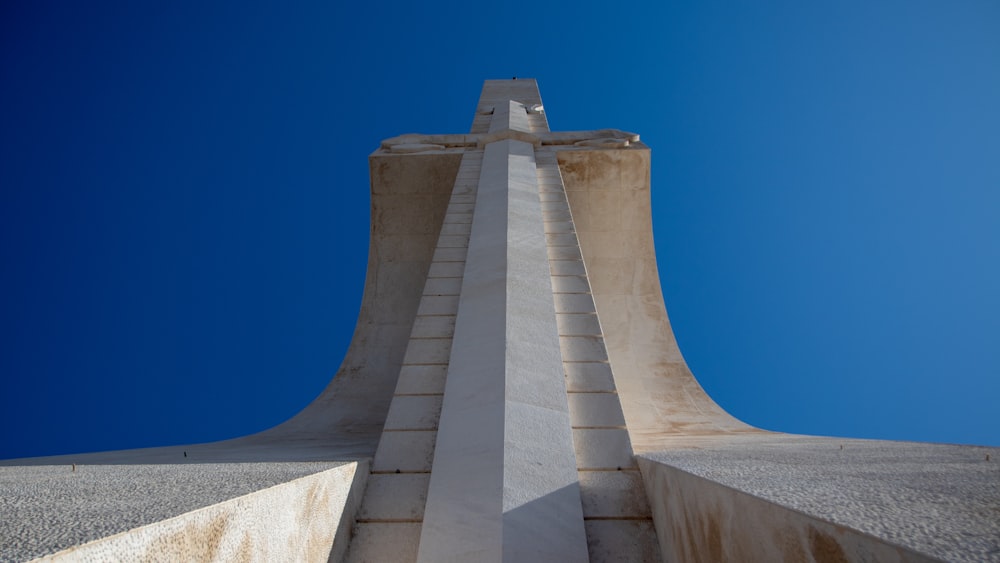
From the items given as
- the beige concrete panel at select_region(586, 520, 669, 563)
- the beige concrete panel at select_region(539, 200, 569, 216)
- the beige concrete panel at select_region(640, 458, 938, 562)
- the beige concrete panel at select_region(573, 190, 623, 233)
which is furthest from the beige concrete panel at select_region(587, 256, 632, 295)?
the beige concrete panel at select_region(586, 520, 669, 563)

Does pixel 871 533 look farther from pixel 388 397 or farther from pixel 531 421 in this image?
pixel 388 397

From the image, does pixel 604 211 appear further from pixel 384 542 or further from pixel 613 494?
pixel 384 542

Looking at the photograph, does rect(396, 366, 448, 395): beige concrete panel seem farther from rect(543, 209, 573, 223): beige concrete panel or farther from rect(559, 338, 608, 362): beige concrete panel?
rect(543, 209, 573, 223): beige concrete panel

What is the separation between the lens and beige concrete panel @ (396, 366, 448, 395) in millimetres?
3514

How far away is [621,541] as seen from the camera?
97.6 inches

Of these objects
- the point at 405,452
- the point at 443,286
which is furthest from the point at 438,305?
the point at 405,452

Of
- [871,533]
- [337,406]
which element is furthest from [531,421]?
[337,406]

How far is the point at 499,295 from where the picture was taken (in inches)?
164

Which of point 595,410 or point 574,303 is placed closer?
point 595,410

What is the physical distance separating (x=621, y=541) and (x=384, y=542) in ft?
3.27

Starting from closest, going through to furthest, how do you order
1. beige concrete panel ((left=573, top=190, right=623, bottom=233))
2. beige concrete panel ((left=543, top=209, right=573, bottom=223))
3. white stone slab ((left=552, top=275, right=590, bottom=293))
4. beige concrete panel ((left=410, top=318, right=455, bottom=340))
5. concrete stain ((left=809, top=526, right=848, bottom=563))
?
concrete stain ((left=809, top=526, right=848, bottom=563))
beige concrete panel ((left=410, top=318, right=455, bottom=340))
white stone slab ((left=552, top=275, right=590, bottom=293))
beige concrete panel ((left=543, top=209, right=573, bottom=223))
beige concrete panel ((left=573, top=190, right=623, bottom=233))

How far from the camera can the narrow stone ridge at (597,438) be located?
2.50 m

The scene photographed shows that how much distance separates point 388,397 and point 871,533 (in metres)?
6.22

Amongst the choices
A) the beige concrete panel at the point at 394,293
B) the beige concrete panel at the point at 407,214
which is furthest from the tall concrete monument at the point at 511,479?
the beige concrete panel at the point at 407,214
